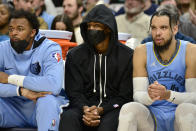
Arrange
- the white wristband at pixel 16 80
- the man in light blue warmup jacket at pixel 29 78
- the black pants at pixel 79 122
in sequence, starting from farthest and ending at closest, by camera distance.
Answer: the white wristband at pixel 16 80, the man in light blue warmup jacket at pixel 29 78, the black pants at pixel 79 122

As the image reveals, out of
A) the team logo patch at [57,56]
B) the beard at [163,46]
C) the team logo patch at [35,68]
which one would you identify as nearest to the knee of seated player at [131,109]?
the beard at [163,46]

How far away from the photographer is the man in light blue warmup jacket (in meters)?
3.92

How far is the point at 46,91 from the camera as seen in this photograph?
404cm

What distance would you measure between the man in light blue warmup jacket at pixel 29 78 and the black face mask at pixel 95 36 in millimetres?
378

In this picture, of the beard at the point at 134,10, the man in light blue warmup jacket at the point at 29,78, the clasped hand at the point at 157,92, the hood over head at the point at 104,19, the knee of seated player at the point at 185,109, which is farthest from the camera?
the beard at the point at 134,10

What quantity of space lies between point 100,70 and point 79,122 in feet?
2.05

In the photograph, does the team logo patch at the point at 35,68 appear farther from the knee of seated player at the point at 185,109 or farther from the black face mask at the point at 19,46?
the knee of seated player at the point at 185,109

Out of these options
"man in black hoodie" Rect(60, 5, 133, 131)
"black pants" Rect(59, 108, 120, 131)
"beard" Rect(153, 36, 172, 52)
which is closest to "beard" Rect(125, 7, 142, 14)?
"man in black hoodie" Rect(60, 5, 133, 131)

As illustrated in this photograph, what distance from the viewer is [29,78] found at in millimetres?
4070

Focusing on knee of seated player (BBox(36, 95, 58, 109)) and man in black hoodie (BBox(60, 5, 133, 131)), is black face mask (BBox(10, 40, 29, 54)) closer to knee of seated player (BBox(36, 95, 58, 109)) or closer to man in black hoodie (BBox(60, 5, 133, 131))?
man in black hoodie (BBox(60, 5, 133, 131))

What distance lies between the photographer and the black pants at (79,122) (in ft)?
12.5

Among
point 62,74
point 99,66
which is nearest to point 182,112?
point 99,66

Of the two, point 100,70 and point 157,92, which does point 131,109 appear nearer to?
point 157,92

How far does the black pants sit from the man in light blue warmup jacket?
8cm
